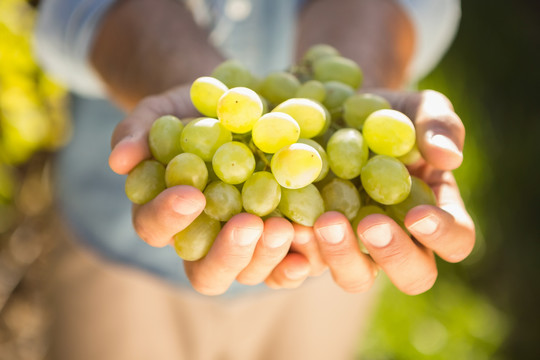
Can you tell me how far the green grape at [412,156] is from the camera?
27.2 inches

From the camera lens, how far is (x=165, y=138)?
636 millimetres

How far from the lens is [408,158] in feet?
2.31

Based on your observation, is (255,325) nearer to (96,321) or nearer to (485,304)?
(96,321)

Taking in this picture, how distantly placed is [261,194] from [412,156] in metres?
0.25

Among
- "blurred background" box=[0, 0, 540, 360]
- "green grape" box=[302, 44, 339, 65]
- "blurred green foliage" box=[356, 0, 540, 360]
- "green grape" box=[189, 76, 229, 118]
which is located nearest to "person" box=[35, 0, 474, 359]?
"green grape" box=[302, 44, 339, 65]

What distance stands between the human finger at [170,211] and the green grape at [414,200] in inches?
10.5

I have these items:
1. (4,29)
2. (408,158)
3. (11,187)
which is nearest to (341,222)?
(408,158)

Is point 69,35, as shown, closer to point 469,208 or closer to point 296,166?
point 296,166

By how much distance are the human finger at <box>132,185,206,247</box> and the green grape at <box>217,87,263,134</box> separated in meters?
0.11

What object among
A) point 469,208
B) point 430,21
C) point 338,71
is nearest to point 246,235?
point 338,71

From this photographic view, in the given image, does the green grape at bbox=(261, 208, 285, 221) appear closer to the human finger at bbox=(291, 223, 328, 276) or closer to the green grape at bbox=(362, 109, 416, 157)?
the human finger at bbox=(291, 223, 328, 276)

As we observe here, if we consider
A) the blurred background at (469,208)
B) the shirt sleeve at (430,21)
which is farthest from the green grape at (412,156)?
the blurred background at (469,208)

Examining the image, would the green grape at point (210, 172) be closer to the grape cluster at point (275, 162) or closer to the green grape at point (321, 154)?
the grape cluster at point (275, 162)

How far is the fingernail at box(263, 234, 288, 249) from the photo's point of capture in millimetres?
572
